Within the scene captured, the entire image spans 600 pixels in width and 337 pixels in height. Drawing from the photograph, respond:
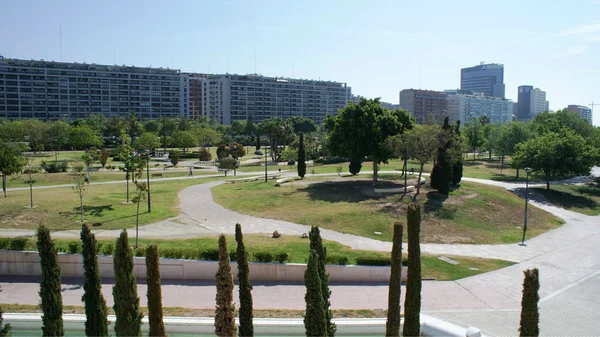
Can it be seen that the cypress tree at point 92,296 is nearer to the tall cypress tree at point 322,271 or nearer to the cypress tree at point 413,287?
the tall cypress tree at point 322,271

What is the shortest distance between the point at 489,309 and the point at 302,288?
26.5 ft

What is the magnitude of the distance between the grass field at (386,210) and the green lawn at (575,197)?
20.2 ft

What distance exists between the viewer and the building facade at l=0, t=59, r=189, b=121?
137000 millimetres

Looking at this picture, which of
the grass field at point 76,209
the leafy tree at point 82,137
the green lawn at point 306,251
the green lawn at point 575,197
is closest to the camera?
the green lawn at point 306,251

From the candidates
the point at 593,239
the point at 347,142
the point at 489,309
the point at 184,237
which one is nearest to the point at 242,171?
the point at 347,142

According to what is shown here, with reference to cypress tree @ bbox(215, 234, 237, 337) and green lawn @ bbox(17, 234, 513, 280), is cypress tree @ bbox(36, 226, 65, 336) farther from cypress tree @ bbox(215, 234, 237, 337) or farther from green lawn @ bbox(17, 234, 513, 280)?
green lawn @ bbox(17, 234, 513, 280)

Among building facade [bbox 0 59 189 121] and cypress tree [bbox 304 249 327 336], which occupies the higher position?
building facade [bbox 0 59 189 121]

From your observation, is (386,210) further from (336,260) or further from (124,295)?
(124,295)

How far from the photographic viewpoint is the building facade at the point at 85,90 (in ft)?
449

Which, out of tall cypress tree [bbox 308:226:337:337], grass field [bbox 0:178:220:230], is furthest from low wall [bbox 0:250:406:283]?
tall cypress tree [bbox 308:226:337:337]

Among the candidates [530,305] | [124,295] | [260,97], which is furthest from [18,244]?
[260,97]

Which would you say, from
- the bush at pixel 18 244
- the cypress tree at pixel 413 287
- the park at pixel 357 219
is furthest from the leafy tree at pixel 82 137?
the cypress tree at pixel 413 287

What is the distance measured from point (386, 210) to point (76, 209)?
22748 mm

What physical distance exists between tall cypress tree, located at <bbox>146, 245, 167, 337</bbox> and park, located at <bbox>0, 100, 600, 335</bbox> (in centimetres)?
51
